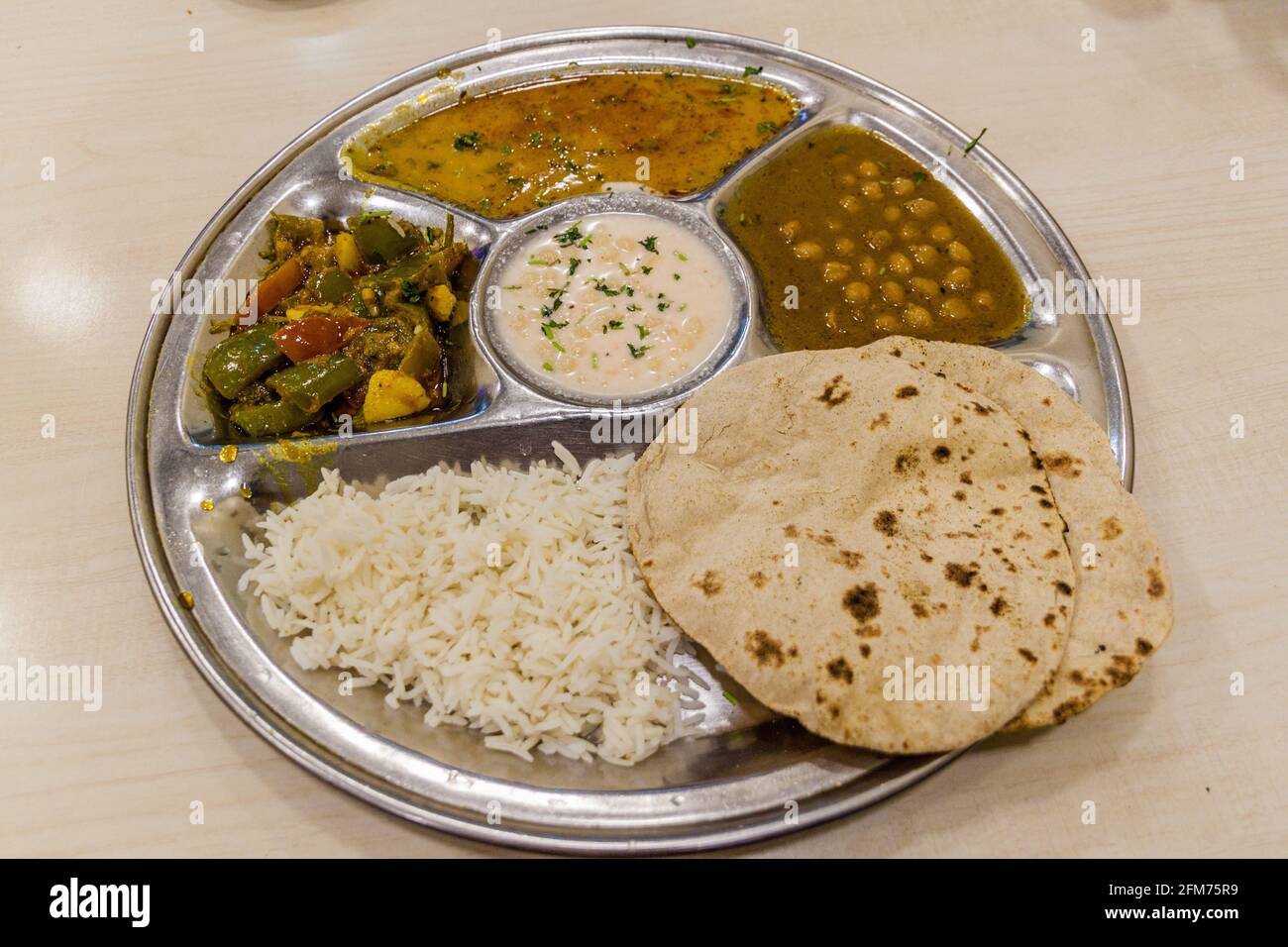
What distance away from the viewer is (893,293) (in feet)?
9.75

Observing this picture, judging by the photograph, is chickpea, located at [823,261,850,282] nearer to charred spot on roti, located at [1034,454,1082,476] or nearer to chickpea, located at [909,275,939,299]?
chickpea, located at [909,275,939,299]

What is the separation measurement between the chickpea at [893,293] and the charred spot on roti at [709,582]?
4.30ft

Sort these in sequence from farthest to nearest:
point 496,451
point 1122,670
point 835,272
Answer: point 835,272, point 496,451, point 1122,670

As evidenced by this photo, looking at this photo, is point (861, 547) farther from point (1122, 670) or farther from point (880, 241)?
point (880, 241)

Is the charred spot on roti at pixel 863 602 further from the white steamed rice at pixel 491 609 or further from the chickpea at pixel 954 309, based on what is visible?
the chickpea at pixel 954 309

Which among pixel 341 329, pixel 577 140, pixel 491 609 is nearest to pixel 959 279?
pixel 577 140

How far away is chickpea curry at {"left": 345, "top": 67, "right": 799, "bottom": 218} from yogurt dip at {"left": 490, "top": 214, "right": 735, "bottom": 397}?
250 millimetres

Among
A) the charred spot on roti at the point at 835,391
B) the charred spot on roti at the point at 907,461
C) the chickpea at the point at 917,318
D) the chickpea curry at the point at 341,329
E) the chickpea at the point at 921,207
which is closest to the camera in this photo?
the charred spot on roti at the point at 907,461

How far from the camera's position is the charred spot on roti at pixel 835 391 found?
96.4 inches

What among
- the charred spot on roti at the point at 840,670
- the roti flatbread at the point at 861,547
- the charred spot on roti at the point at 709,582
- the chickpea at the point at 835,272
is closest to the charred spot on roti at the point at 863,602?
the roti flatbread at the point at 861,547

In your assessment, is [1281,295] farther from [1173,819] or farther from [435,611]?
[435,611]

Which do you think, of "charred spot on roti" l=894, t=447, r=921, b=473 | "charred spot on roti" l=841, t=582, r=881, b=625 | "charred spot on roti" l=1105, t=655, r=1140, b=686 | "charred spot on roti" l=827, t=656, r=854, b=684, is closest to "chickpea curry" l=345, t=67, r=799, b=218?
"charred spot on roti" l=894, t=447, r=921, b=473

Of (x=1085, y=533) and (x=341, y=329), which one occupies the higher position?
(x=341, y=329)

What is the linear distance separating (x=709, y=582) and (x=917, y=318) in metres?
1.30
